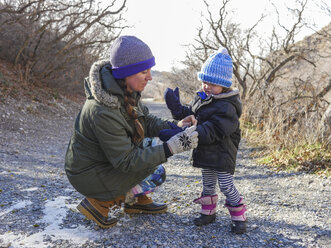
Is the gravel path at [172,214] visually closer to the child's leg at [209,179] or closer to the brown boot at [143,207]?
the brown boot at [143,207]

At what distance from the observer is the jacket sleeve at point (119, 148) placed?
2320mm

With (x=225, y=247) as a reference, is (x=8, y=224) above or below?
above

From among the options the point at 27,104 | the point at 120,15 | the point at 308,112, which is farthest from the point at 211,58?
the point at 120,15

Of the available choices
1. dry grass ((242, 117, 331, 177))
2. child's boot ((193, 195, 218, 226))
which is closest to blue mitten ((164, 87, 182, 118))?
child's boot ((193, 195, 218, 226))

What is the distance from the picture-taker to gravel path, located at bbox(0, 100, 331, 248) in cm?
249

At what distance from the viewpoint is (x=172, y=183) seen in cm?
425

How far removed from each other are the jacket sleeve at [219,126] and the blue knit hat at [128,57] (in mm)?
683

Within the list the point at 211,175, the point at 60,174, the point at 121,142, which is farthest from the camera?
the point at 60,174

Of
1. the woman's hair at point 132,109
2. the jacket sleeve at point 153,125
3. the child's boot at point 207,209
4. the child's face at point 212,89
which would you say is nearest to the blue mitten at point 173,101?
the jacket sleeve at point 153,125

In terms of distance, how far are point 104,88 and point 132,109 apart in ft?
0.90

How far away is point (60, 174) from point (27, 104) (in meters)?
5.61

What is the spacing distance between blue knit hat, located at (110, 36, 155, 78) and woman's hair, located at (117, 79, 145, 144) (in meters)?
0.11

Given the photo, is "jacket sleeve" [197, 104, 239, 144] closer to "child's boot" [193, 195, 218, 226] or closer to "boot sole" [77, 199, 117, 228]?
"child's boot" [193, 195, 218, 226]

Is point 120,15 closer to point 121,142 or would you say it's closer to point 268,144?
point 268,144
